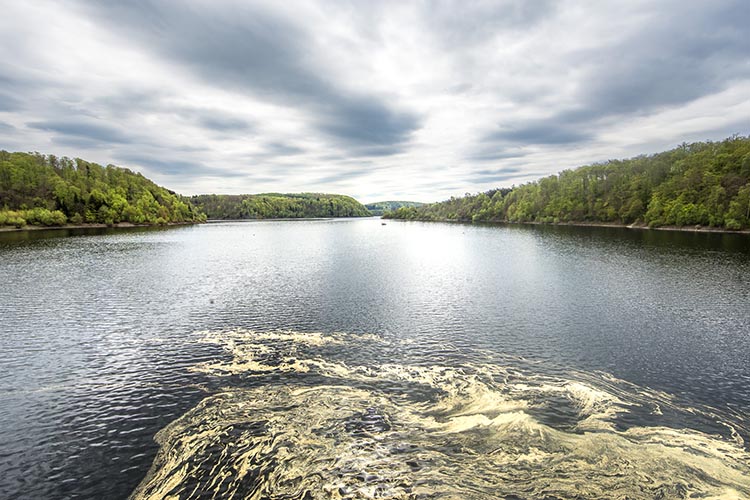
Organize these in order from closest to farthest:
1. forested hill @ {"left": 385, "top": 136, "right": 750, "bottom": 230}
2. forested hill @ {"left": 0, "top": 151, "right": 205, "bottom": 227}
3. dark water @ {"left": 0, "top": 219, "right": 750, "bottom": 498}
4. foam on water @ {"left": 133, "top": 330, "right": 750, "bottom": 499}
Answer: foam on water @ {"left": 133, "top": 330, "right": 750, "bottom": 499}, dark water @ {"left": 0, "top": 219, "right": 750, "bottom": 498}, forested hill @ {"left": 385, "top": 136, "right": 750, "bottom": 230}, forested hill @ {"left": 0, "top": 151, "right": 205, "bottom": 227}

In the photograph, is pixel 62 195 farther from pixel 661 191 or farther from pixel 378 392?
pixel 661 191

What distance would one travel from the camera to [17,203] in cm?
14762

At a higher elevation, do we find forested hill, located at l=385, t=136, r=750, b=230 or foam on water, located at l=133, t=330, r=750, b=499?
forested hill, located at l=385, t=136, r=750, b=230

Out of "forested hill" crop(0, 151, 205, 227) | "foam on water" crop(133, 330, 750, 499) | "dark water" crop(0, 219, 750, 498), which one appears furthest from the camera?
"forested hill" crop(0, 151, 205, 227)

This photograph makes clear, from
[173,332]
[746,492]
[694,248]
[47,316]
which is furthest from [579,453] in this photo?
[694,248]

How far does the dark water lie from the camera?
11969mm

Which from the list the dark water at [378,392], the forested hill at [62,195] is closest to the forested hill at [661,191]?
the dark water at [378,392]

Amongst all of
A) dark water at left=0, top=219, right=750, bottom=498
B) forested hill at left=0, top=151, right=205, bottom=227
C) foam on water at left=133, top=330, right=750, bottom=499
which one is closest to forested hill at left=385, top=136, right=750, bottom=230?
dark water at left=0, top=219, right=750, bottom=498

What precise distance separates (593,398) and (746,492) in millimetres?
6036

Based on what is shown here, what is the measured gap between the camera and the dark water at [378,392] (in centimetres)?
1197

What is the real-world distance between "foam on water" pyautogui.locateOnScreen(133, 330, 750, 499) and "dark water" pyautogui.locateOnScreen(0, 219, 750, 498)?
82 millimetres

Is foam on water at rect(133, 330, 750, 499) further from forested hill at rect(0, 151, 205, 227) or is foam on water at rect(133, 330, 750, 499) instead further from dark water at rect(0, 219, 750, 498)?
forested hill at rect(0, 151, 205, 227)

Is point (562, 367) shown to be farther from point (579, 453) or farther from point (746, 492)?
point (746, 492)

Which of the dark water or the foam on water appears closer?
the foam on water
